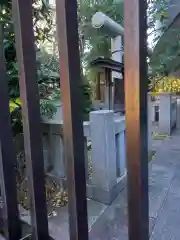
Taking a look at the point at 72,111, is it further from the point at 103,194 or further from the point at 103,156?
the point at 103,194

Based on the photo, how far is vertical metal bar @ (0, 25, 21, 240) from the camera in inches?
31.0

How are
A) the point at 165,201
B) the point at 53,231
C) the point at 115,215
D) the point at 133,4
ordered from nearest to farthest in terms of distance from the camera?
the point at 133,4 < the point at 53,231 < the point at 115,215 < the point at 165,201

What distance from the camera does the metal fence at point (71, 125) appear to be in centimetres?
50

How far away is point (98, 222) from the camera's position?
1771 mm

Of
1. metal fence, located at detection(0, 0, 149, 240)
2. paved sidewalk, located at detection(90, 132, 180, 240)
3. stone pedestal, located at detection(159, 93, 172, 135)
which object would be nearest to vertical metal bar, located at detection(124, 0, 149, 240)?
metal fence, located at detection(0, 0, 149, 240)

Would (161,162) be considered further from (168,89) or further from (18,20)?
(168,89)

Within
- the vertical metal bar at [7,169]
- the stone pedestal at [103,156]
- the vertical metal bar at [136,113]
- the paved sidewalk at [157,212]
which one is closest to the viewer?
the vertical metal bar at [136,113]

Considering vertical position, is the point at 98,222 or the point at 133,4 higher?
the point at 133,4

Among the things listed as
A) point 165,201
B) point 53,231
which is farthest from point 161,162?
point 53,231

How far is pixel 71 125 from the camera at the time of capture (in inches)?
24.6

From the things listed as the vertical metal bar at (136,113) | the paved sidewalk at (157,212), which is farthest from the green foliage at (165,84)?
the vertical metal bar at (136,113)

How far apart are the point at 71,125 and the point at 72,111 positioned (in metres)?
0.04

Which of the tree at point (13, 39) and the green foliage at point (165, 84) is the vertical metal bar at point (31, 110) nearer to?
the tree at point (13, 39)

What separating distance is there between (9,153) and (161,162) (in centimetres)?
264
